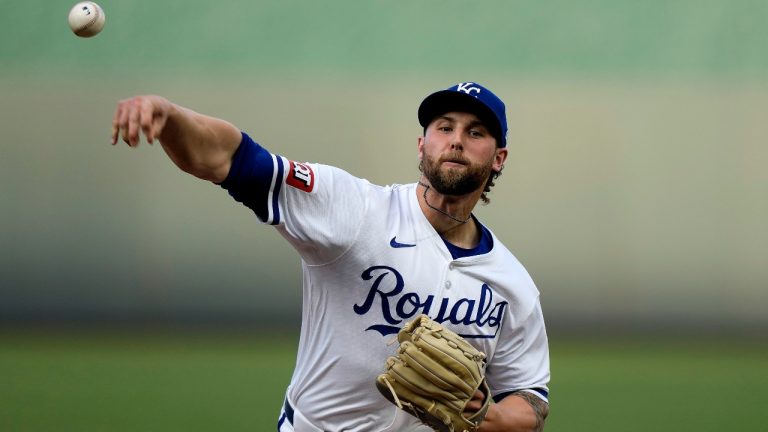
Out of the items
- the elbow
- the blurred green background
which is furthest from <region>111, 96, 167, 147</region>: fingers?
the blurred green background

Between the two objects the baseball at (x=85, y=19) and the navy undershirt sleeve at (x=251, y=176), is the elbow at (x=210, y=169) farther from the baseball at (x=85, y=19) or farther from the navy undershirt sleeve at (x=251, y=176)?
the baseball at (x=85, y=19)

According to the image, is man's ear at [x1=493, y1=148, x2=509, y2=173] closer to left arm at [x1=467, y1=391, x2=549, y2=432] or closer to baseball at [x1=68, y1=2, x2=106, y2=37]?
left arm at [x1=467, y1=391, x2=549, y2=432]

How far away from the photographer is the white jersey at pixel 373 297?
2805 mm

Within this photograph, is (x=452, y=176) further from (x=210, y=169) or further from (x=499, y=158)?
(x=210, y=169)

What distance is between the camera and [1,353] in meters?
6.65

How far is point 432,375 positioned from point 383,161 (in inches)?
168

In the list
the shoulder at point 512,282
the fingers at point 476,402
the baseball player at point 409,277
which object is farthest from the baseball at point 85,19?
the fingers at point 476,402

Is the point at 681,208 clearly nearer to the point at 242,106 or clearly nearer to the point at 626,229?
the point at 626,229

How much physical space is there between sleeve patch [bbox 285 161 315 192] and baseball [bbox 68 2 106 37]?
132 cm

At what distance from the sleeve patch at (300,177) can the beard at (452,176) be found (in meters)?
0.46

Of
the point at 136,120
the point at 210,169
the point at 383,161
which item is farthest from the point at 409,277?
the point at 383,161

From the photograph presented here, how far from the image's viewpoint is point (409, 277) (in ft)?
9.58

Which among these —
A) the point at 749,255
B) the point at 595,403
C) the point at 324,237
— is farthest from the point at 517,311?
the point at 749,255

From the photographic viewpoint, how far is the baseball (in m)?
3.60
